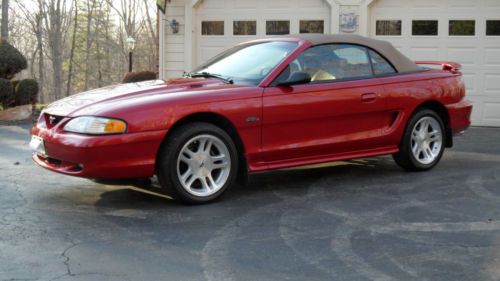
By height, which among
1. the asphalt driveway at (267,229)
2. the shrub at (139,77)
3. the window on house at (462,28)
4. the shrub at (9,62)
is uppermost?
the window on house at (462,28)

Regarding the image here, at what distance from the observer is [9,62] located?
1331 cm

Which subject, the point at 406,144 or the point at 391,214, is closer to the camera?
the point at 391,214

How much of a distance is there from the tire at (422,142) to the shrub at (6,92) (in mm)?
8892

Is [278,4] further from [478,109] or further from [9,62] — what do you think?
[9,62]

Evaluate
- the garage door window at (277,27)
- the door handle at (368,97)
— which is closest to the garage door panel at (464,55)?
the garage door window at (277,27)

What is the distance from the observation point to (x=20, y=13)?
124ft

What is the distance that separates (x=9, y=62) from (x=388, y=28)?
7765 millimetres

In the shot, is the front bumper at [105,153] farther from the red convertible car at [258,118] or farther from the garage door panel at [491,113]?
the garage door panel at [491,113]

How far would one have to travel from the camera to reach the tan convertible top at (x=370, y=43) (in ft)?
21.2

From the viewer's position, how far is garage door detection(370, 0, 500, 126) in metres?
11.6

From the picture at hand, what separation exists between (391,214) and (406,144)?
6.04ft

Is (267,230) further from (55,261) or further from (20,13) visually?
(20,13)

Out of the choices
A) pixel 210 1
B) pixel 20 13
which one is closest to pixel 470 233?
pixel 210 1

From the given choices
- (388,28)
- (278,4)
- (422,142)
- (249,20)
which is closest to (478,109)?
(388,28)
